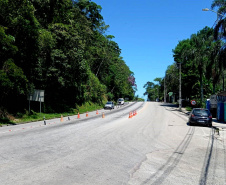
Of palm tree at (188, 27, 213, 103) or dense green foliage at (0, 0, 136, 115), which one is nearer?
dense green foliage at (0, 0, 136, 115)

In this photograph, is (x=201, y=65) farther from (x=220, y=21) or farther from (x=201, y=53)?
(x=220, y=21)

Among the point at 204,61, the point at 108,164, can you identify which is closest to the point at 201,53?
the point at 204,61

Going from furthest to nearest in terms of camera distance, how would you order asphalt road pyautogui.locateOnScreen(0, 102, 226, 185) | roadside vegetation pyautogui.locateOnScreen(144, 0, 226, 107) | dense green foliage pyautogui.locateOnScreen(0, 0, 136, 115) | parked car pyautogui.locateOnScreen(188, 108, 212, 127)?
roadside vegetation pyautogui.locateOnScreen(144, 0, 226, 107)
dense green foliage pyautogui.locateOnScreen(0, 0, 136, 115)
parked car pyautogui.locateOnScreen(188, 108, 212, 127)
asphalt road pyautogui.locateOnScreen(0, 102, 226, 185)

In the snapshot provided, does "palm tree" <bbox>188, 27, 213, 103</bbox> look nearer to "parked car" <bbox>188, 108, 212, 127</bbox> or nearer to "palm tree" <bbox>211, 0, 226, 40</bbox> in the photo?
"palm tree" <bbox>211, 0, 226, 40</bbox>

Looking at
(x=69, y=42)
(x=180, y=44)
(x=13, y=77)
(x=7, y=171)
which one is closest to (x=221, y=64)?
(x=69, y=42)

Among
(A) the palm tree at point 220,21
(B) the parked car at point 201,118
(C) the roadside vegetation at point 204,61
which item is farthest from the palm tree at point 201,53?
(B) the parked car at point 201,118

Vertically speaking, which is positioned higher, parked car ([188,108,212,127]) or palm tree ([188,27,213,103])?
palm tree ([188,27,213,103])

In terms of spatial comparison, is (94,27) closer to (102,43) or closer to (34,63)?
(102,43)

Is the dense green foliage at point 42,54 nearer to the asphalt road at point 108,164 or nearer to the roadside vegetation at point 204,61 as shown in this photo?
the asphalt road at point 108,164

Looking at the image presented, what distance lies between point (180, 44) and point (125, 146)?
56.2 metres

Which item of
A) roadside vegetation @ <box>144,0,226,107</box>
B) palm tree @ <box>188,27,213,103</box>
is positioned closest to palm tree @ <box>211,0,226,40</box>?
roadside vegetation @ <box>144,0,226,107</box>

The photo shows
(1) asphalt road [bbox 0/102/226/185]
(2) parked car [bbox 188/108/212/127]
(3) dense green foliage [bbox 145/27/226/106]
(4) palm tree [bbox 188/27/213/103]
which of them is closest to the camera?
(1) asphalt road [bbox 0/102/226/185]

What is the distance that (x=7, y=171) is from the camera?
6277mm

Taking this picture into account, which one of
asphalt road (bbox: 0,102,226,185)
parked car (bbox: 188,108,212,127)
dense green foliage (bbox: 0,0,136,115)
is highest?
dense green foliage (bbox: 0,0,136,115)
